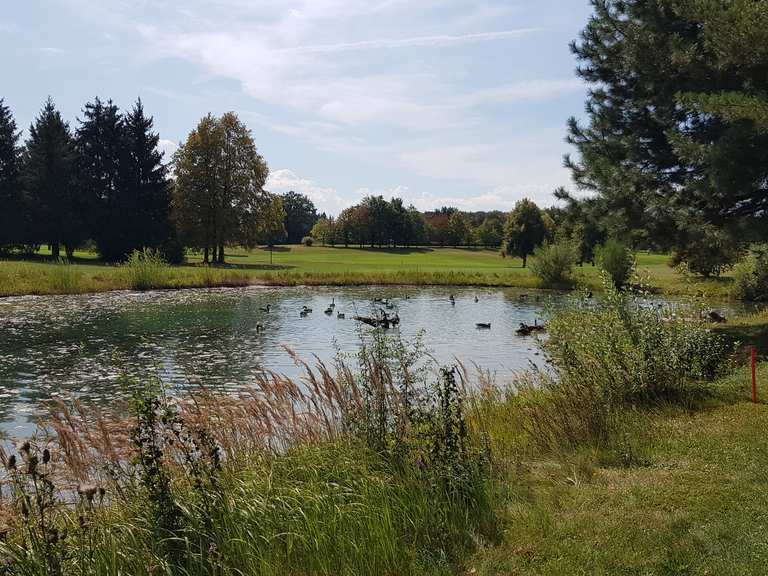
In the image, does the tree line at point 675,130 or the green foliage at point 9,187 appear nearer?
the tree line at point 675,130

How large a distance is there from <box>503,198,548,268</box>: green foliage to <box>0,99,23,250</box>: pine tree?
139 feet

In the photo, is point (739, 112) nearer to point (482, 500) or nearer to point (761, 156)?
point (761, 156)

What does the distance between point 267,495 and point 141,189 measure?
5290 centimetres

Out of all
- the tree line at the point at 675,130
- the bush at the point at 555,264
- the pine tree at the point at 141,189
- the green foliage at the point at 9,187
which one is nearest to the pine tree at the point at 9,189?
the green foliage at the point at 9,187

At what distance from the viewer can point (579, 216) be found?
17344mm

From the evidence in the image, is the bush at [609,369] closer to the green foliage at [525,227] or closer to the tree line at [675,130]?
the tree line at [675,130]

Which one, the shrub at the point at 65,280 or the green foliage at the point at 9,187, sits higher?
the green foliage at the point at 9,187

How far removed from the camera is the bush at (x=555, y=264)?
41656 mm

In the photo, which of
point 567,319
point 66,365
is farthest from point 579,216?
point 66,365

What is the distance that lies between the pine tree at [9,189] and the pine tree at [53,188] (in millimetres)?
1040

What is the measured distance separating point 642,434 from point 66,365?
45.6ft

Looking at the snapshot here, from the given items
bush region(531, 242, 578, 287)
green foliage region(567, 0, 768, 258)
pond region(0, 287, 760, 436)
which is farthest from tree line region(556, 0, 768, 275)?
bush region(531, 242, 578, 287)

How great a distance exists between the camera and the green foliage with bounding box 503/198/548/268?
59062 mm

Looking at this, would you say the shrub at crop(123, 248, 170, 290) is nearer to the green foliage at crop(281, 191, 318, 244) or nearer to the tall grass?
the tall grass
